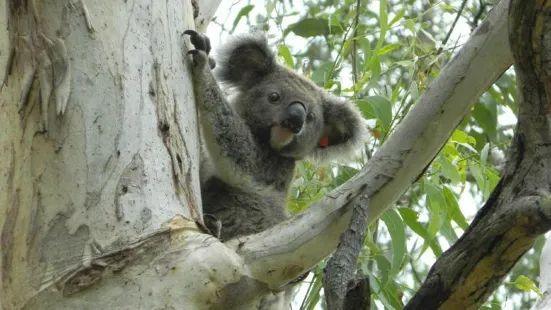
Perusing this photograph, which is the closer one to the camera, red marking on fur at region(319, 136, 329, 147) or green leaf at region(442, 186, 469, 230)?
green leaf at region(442, 186, 469, 230)

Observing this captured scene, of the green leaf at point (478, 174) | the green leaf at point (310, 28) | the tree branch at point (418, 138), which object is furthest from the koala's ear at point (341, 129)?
the tree branch at point (418, 138)

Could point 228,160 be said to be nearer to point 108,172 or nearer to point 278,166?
point 278,166

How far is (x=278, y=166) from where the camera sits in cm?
282

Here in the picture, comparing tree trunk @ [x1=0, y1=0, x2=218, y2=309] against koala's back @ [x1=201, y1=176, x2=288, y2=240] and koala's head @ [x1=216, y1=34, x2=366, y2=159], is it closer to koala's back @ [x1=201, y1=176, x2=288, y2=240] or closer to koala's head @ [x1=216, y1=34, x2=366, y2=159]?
koala's back @ [x1=201, y1=176, x2=288, y2=240]

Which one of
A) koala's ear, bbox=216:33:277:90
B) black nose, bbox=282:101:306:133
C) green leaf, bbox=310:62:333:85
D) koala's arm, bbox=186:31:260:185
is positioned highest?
koala's ear, bbox=216:33:277:90

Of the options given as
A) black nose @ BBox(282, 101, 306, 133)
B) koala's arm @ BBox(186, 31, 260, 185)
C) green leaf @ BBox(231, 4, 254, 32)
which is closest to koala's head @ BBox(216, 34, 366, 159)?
black nose @ BBox(282, 101, 306, 133)

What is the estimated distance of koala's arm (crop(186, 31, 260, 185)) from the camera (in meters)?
1.99

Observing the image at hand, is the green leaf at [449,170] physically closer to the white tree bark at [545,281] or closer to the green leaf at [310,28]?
the white tree bark at [545,281]

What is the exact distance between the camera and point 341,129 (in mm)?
3191

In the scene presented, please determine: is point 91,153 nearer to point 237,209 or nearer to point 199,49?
point 199,49

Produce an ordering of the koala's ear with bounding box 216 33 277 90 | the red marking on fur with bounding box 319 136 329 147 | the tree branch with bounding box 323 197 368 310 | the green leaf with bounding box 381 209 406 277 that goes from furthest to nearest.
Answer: the red marking on fur with bounding box 319 136 329 147
the koala's ear with bounding box 216 33 277 90
the green leaf with bounding box 381 209 406 277
the tree branch with bounding box 323 197 368 310

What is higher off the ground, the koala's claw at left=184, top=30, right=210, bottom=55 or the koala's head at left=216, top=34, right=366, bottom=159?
the koala's head at left=216, top=34, right=366, bottom=159

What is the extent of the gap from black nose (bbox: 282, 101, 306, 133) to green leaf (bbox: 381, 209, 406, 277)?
0.55 metres

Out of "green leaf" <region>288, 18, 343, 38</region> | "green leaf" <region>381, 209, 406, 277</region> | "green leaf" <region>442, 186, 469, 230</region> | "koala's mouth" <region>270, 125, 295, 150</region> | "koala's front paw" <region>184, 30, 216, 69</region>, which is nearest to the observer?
"koala's front paw" <region>184, 30, 216, 69</region>
